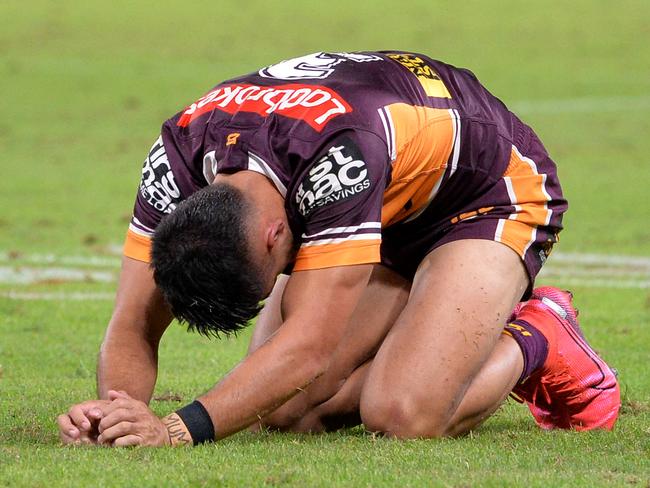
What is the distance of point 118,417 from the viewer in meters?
5.06

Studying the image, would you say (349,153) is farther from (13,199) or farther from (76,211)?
(13,199)

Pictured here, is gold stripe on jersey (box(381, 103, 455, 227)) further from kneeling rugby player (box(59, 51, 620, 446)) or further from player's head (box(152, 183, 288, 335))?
player's head (box(152, 183, 288, 335))

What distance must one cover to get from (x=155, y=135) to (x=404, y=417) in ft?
61.4

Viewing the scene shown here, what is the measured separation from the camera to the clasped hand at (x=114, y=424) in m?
5.04

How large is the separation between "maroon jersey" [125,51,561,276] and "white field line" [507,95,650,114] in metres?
20.7

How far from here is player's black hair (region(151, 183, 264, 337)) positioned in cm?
495

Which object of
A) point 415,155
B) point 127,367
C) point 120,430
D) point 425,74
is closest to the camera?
point 120,430

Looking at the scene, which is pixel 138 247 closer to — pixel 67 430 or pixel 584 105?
pixel 67 430

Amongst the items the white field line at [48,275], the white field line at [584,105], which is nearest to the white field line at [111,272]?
the white field line at [48,275]

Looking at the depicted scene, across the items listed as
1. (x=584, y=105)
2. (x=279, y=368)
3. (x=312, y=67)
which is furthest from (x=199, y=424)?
(x=584, y=105)

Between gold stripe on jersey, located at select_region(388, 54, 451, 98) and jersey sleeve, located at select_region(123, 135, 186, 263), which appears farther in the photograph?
gold stripe on jersey, located at select_region(388, 54, 451, 98)

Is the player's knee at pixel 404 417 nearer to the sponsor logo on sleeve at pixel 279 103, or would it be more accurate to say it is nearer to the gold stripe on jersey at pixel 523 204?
the gold stripe on jersey at pixel 523 204

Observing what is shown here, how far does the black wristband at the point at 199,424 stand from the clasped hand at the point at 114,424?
0.32 ft

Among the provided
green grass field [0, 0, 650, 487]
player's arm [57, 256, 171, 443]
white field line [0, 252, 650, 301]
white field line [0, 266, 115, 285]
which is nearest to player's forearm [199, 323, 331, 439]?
green grass field [0, 0, 650, 487]
